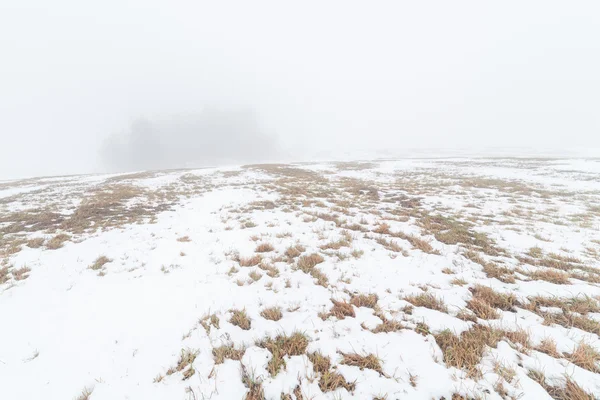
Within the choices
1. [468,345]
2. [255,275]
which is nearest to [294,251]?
[255,275]

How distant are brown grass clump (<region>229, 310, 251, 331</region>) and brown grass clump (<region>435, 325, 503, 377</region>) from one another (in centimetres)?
326

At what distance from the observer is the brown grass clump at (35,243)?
7.80m

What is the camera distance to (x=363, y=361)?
125 inches

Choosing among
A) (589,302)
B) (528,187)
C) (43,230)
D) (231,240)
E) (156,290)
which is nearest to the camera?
(589,302)

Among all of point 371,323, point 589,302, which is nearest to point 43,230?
point 371,323

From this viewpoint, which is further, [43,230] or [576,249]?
[43,230]

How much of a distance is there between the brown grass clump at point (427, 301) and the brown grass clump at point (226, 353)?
3.46m

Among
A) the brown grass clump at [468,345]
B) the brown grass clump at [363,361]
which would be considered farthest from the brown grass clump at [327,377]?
the brown grass clump at [468,345]

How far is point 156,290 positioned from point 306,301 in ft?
12.1

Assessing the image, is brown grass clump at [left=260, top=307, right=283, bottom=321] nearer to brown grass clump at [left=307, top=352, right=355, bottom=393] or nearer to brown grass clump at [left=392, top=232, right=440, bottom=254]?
brown grass clump at [left=307, top=352, right=355, bottom=393]

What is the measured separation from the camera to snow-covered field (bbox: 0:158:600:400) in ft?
9.71

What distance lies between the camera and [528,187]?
55.3 feet

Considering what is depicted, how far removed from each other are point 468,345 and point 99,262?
9.41 meters

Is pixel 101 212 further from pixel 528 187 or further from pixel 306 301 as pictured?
pixel 528 187
